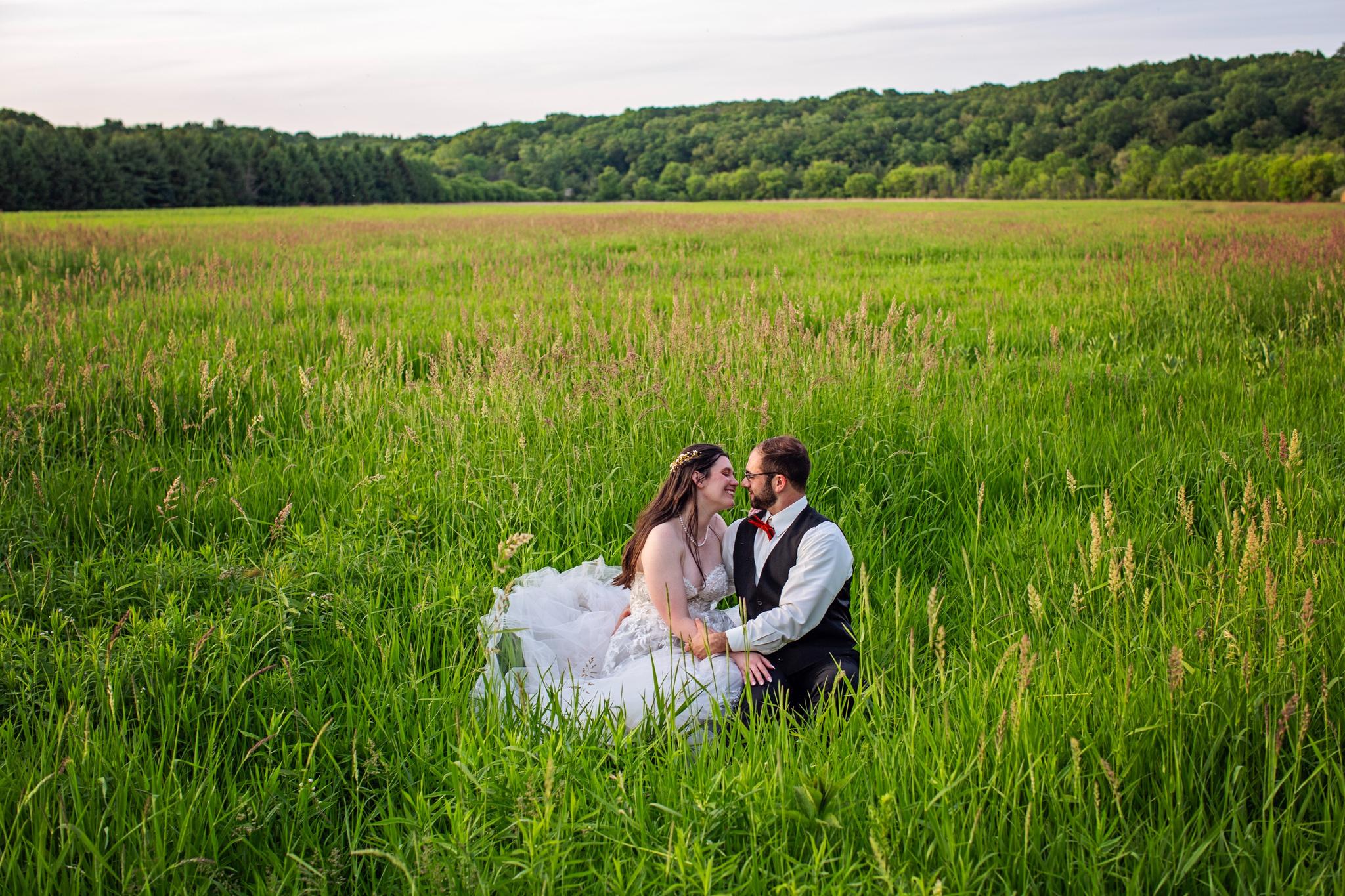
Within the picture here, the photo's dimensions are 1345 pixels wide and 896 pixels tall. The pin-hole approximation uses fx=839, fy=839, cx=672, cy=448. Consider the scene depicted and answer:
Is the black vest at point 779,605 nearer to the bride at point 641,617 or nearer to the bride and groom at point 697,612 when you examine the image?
the bride and groom at point 697,612

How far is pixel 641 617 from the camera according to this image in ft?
10.8

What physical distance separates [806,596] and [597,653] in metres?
0.92

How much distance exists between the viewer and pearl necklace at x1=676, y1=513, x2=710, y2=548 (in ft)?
10.9

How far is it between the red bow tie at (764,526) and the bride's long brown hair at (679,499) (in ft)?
0.79

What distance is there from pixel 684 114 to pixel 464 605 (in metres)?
119

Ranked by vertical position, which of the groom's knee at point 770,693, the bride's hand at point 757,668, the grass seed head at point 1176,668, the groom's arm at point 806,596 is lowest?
the groom's knee at point 770,693

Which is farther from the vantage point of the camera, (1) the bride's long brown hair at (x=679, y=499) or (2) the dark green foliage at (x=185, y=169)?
(2) the dark green foliage at (x=185, y=169)

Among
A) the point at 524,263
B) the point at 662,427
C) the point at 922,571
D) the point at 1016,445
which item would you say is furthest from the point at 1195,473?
the point at 524,263

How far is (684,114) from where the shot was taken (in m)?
113

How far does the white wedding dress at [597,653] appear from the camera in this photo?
2656 mm

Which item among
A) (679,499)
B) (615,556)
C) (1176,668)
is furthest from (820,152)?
(1176,668)

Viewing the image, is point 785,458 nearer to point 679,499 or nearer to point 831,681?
point 679,499

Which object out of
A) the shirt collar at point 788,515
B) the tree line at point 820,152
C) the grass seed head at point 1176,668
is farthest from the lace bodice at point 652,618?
the tree line at point 820,152

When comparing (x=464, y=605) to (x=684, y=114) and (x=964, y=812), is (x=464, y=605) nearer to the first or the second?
(x=964, y=812)
